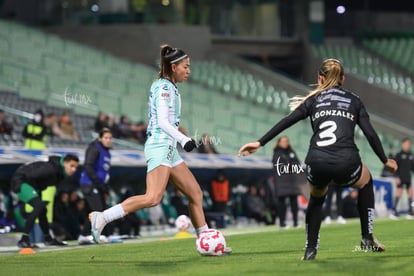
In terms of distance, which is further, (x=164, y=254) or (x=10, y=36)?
(x=10, y=36)

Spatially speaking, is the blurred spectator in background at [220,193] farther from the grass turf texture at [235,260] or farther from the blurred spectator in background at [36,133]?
the grass turf texture at [235,260]

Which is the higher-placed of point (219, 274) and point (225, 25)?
point (225, 25)

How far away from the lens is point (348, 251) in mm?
13711

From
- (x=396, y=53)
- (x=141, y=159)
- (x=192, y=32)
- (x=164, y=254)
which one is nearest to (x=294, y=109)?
(x=164, y=254)

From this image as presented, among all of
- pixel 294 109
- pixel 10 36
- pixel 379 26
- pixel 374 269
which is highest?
pixel 379 26

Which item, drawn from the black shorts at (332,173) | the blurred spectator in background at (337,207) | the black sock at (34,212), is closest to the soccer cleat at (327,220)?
the blurred spectator in background at (337,207)

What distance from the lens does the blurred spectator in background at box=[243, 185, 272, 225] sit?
28.3 m

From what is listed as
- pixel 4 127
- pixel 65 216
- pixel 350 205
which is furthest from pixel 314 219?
pixel 350 205

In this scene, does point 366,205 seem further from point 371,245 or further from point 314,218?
point 314,218

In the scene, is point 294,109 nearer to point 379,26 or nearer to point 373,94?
point 373,94

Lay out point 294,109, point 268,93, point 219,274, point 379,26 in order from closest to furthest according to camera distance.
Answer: point 219,274 < point 294,109 < point 268,93 < point 379,26

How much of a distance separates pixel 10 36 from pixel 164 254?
23136 millimetres

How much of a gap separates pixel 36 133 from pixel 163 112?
1198cm

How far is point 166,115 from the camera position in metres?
12.8
